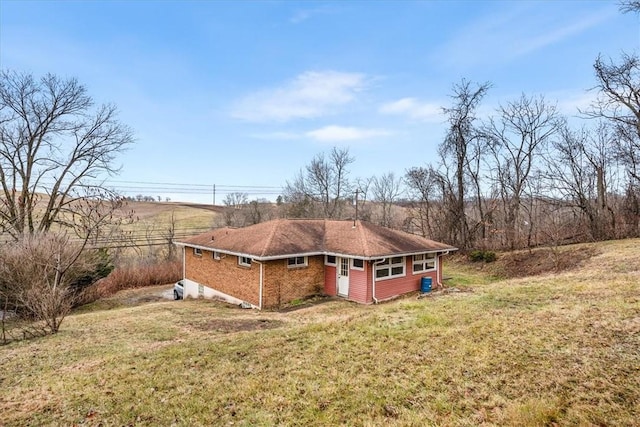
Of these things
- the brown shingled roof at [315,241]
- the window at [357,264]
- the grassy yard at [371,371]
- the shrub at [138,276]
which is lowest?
the shrub at [138,276]

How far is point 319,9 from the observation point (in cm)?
1521

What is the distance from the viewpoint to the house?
1515 centimetres

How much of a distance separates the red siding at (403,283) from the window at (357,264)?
3.36 ft

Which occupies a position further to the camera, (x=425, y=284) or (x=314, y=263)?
(x=425, y=284)

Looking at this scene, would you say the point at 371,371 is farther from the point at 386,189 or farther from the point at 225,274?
the point at 386,189

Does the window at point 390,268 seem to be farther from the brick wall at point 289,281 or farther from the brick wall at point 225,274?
the brick wall at point 225,274

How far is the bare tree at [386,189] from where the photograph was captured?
45.7 m

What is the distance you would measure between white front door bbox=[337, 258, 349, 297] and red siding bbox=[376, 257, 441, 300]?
57.7 inches

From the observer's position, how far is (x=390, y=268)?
16.0 meters

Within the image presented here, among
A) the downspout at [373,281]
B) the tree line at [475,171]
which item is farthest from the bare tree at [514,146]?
the downspout at [373,281]

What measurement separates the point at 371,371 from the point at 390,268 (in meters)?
10.5

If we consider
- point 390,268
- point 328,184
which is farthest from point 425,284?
point 328,184

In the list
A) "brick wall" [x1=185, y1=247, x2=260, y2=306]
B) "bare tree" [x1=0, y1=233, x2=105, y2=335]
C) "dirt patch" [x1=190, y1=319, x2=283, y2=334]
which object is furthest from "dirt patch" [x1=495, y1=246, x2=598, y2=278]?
Answer: "bare tree" [x1=0, y1=233, x2=105, y2=335]

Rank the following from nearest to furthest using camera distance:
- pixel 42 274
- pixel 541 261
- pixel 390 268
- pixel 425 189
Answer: pixel 42 274, pixel 390 268, pixel 541 261, pixel 425 189
